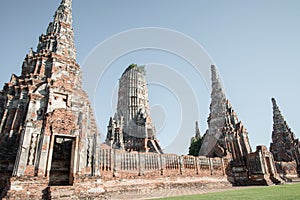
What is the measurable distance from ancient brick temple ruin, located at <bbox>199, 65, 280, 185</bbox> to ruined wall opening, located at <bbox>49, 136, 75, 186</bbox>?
697 inches

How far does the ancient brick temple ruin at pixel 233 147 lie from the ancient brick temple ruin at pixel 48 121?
58.3 ft

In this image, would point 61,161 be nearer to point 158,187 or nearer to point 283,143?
point 158,187

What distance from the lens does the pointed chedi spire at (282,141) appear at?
3547cm

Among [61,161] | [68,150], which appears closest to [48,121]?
[68,150]

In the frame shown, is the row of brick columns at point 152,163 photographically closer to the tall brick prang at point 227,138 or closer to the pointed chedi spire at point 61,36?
the tall brick prang at point 227,138

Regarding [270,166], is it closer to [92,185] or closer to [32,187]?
[92,185]

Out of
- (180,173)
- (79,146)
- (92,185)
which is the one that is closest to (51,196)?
(92,185)

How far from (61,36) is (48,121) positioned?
38.7 ft

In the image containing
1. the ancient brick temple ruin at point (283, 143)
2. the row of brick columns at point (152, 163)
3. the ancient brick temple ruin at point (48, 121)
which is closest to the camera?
the ancient brick temple ruin at point (48, 121)

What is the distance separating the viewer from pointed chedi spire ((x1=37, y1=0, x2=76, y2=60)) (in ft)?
64.8

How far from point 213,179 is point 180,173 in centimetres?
472

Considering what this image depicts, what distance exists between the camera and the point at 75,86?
58.7 feet

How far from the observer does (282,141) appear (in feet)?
121

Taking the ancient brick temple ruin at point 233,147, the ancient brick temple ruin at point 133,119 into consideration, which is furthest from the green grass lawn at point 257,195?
the ancient brick temple ruin at point 133,119
